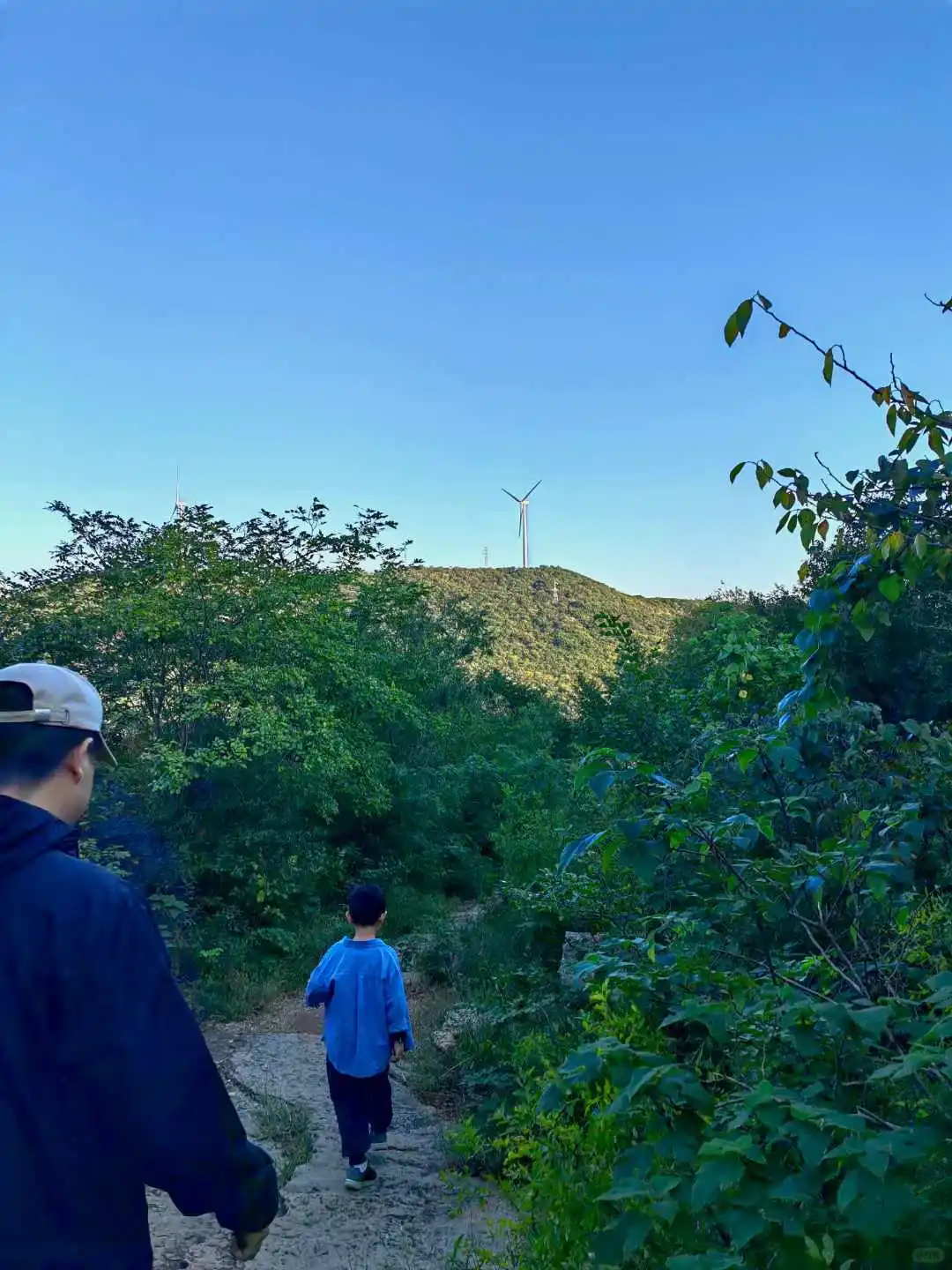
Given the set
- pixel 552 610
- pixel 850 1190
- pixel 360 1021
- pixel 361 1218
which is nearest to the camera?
pixel 850 1190

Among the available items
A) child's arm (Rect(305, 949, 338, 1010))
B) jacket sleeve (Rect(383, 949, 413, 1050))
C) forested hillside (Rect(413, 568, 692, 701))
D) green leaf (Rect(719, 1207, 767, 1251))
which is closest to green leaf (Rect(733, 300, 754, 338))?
green leaf (Rect(719, 1207, 767, 1251))

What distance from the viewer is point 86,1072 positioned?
1.66 metres

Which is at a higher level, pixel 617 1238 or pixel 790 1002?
pixel 790 1002

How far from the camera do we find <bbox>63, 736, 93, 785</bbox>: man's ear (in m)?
1.89

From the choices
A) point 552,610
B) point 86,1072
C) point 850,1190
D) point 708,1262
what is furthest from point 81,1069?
point 552,610

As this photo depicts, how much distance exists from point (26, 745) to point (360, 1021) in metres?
3.44

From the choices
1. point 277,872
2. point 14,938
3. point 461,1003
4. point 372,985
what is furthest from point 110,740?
point 14,938

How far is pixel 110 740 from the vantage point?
9.70 meters

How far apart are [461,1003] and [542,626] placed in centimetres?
4670

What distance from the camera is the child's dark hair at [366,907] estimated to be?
4883 millimetres

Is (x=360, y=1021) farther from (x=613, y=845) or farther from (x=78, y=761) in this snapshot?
(x=78, y=761)

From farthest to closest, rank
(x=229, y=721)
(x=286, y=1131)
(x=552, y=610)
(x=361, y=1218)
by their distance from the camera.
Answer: (x=552, y=610), (x=229, y=721), (x=286, y=1131), (x=361, y=1218)

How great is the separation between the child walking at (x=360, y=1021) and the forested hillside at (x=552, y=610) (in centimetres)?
3668

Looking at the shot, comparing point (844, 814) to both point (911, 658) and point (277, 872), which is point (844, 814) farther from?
point (277, 872)
